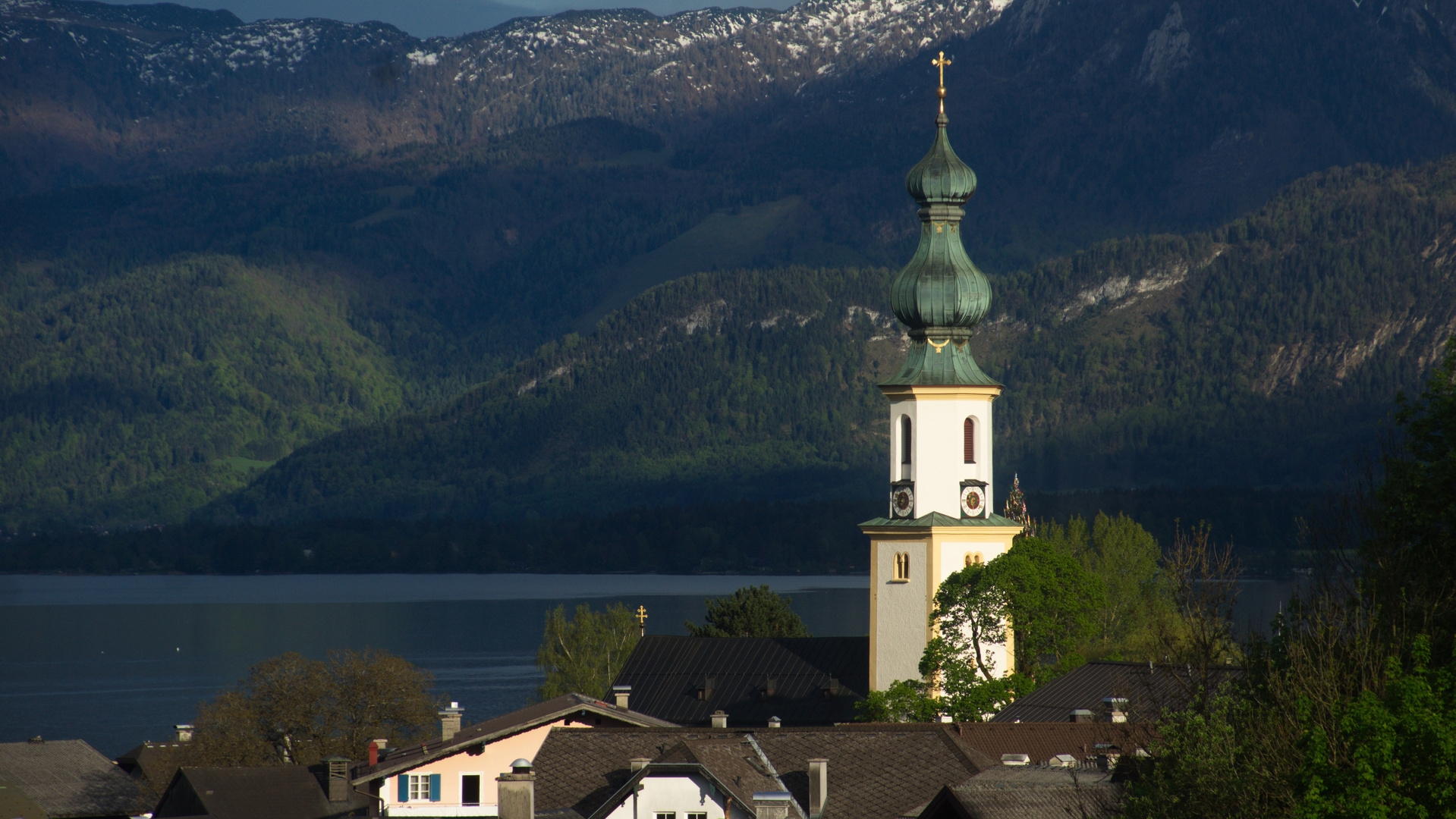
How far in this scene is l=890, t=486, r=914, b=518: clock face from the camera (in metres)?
74.9

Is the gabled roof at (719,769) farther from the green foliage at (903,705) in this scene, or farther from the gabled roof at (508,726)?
the green foliage at (903,705)

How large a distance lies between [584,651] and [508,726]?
201 feet

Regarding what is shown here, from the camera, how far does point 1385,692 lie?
3073cm

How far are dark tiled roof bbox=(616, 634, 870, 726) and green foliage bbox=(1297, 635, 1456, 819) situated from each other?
4517 centimetres

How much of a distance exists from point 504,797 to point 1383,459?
656 inches

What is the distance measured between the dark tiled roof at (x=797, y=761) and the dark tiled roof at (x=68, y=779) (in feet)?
97.6

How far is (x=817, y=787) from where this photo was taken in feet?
149

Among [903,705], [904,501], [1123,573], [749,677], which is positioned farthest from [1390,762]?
[1123,573]

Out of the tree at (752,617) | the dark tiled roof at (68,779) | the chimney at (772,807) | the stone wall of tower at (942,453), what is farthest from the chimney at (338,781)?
the tree at (752,617)

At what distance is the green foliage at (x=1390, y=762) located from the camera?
27.6 meters

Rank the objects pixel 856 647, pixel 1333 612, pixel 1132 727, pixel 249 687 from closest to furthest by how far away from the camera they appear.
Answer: pixel 1333 612, pixel 1132 727, pixel 856 647, pixel 249 687

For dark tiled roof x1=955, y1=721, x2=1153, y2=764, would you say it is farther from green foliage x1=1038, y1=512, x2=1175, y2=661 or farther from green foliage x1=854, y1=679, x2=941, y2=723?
green foliage x1=1038, y1=512, x2=1175, y2=661

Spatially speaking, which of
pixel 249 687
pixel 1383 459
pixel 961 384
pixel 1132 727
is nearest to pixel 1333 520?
pixel 1383 459

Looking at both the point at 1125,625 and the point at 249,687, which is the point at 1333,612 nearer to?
the point at 249,687
